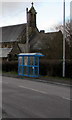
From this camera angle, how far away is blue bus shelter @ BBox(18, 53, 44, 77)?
2239 centimetres

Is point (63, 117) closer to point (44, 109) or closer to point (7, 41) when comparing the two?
point (44, 109)

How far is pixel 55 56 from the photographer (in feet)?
92.4

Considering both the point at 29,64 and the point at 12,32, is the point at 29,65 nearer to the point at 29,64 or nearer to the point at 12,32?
the point at 29,64

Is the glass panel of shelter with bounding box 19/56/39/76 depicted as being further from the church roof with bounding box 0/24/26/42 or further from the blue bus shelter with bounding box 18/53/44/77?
the church roof with bounding box 0/24/26/42

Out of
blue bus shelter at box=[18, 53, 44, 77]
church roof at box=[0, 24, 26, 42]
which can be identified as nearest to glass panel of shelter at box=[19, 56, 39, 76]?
blue bus shelter at box=[18, 53, 44, 77]

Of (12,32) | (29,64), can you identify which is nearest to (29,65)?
(29,64)

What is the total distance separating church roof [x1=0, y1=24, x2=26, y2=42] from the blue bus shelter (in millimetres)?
39446

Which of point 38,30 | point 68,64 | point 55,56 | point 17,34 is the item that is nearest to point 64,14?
point 68,64

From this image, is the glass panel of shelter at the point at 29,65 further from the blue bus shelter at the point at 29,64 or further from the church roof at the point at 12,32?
the church roof at the point at 12,32

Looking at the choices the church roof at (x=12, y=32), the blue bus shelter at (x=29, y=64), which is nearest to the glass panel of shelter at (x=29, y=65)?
the blue bus shelter at (x=29, y=64)

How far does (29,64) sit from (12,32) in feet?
154

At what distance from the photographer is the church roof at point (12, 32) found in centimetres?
6457

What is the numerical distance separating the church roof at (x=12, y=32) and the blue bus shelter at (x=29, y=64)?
39.4 m

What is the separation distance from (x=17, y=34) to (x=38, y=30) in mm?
8948
